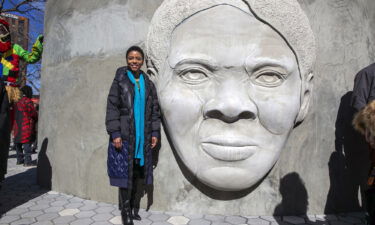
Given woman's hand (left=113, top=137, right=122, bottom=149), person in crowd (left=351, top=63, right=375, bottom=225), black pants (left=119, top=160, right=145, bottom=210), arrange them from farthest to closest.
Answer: black pants (left=119, top=160, right=145, bottom=210) → woman's hand (left=113, top=137, right=122, bottom=149) → person in crowd (left=351, top=63, right=375, bottom=225)

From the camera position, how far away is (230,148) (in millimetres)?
2508

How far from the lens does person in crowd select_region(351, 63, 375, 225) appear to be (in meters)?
1.68

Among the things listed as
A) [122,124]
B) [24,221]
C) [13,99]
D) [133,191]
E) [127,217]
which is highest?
[13,99]

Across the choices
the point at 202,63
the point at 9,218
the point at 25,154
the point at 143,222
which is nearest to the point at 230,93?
the point at 202,63

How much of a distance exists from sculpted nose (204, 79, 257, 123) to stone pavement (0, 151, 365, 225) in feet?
3.48

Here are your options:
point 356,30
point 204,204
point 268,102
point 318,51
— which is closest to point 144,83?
point 268,102

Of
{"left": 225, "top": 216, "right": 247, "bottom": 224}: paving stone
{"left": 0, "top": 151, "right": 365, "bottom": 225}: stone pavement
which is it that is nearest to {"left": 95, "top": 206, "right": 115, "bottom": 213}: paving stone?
{"left": 0, "top": 151, "right": 365, "bottom": 225}: stone pavement

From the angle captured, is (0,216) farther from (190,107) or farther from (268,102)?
(268,102)

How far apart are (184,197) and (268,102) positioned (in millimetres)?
1317

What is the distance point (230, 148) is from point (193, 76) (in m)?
0.77

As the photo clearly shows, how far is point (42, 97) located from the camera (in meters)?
3.63

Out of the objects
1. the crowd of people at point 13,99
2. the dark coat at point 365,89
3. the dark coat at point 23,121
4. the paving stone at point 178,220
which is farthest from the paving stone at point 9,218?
the dark coat at point 365,89

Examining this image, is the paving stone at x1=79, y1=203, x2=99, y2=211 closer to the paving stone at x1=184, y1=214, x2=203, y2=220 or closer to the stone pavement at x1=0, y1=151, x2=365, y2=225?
the stone pavement at x1=0, y1=151, x2=365, y2=225

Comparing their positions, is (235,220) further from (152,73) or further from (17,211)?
(17,211)
